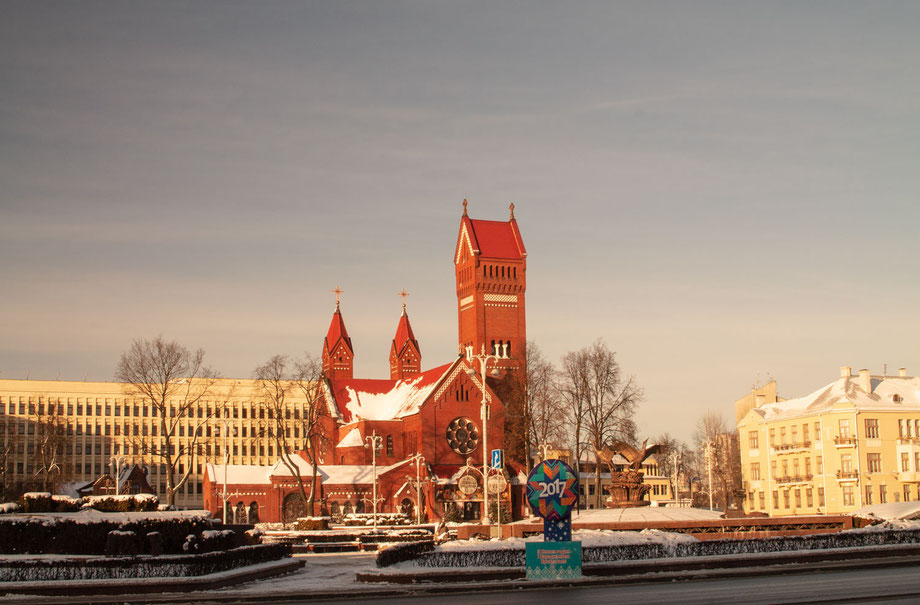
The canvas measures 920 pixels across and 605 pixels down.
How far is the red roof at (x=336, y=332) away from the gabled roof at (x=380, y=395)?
10.1 m

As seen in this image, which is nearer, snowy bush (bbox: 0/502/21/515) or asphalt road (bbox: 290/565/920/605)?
asphalt road (bbox: 290/565/920/605)

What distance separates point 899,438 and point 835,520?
30.7 m

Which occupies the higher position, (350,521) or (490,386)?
(490,386)

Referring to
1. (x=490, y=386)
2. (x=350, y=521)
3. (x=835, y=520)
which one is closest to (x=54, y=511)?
(x=835, y=520)

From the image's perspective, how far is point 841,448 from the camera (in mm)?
66375

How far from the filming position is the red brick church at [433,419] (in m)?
88.4

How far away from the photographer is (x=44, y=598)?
24641mm

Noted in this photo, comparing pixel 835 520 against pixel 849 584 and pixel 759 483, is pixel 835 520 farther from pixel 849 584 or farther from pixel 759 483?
pixel 759 483

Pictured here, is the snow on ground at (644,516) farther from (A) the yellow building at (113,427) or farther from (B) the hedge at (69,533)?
(A) the yellow building at (113,427)

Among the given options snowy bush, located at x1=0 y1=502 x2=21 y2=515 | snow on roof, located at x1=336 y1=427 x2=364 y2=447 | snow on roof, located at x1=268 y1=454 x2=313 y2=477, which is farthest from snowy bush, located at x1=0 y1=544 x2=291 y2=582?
snow on roof, located at x1=336 y1=427 x2=364 y2=447

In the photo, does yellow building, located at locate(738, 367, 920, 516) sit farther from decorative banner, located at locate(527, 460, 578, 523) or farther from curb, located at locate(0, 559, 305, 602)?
curb, located at locate(0, 559, 305, 602)

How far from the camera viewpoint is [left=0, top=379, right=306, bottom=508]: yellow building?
431 ft

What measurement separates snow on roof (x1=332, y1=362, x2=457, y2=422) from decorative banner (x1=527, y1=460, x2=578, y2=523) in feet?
226

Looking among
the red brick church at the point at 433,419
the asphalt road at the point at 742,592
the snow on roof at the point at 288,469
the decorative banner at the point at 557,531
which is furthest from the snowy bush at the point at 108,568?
the snow on roof at the point at 288,469
